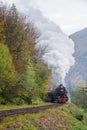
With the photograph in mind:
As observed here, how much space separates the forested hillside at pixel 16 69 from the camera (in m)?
43.6

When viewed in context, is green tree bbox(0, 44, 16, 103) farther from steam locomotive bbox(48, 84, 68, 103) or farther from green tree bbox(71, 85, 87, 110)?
green tree bbox(71, 85, 87, 110)

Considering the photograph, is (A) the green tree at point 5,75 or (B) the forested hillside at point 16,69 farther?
(B) the forested hillside at point 16,69

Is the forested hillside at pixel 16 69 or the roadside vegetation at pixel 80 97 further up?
the forested hillside at pixel 16 69

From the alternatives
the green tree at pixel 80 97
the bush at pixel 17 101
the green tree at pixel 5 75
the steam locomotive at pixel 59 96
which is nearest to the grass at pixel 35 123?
the green tree at pixel 5 75

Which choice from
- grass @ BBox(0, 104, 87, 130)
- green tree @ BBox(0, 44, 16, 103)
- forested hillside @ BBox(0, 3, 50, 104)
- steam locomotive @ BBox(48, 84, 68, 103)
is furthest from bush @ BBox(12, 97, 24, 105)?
steam locomotive @ BBox(48, 84, 68, 103)

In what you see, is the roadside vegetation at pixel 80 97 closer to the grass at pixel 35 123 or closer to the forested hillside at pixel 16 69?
the forested hillside at pixel 16 69

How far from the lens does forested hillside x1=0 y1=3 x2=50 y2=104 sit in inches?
1718

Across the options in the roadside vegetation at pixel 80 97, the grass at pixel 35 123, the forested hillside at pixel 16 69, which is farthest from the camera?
the roadside vegetation at pixel 80 97

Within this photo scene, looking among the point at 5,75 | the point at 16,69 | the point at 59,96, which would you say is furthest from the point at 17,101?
the point at 59,96

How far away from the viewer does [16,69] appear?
1984 inches

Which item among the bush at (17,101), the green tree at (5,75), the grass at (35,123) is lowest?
the grass at (35,123)

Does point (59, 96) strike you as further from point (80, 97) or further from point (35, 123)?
point (80, 97)

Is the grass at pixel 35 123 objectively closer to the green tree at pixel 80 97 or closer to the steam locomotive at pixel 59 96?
the steam locomotive at pixel 59 96

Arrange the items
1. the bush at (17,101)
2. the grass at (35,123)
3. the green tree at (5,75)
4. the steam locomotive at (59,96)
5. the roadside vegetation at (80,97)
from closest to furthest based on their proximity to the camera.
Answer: the grass at (35,123)
the green tree at (5,75)
the bush at (17,101)
the steam locomotive at (59,96)
the roadside vegetation at (80,97)
